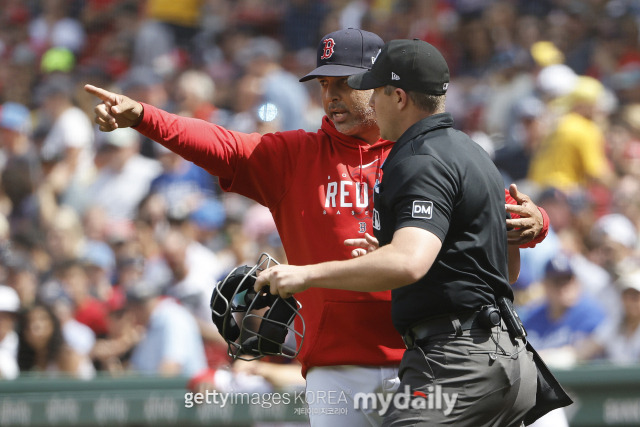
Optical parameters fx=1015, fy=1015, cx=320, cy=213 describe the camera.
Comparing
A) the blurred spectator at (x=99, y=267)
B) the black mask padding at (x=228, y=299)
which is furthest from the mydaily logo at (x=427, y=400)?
the blurred spectator at (x=99, y=267)

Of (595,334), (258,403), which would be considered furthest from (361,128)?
(595,334)

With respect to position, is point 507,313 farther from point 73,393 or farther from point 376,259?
point 73,393

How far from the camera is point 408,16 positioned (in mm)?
10211

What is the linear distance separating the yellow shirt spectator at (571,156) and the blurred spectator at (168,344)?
3.02 meters

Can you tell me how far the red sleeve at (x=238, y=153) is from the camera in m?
4.02

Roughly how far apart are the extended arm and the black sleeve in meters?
0.04

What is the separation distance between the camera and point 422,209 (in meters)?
3.17

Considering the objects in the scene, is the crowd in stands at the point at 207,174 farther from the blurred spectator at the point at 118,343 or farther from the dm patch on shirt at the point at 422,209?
the dm patch on shirt at the point at 422,209

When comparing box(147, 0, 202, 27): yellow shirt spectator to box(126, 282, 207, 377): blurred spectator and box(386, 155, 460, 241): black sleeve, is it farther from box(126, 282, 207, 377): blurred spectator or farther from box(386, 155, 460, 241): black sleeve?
box(386, 155, 460, 241): black sleeve

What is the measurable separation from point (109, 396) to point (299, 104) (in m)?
3.63

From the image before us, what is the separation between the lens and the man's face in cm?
411

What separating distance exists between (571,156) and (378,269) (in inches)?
203

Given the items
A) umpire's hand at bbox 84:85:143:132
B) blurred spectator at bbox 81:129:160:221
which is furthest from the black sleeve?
blurred spectator at bbox 81:129:160:221

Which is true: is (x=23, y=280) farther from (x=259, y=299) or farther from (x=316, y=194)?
(x=259, y=299)
